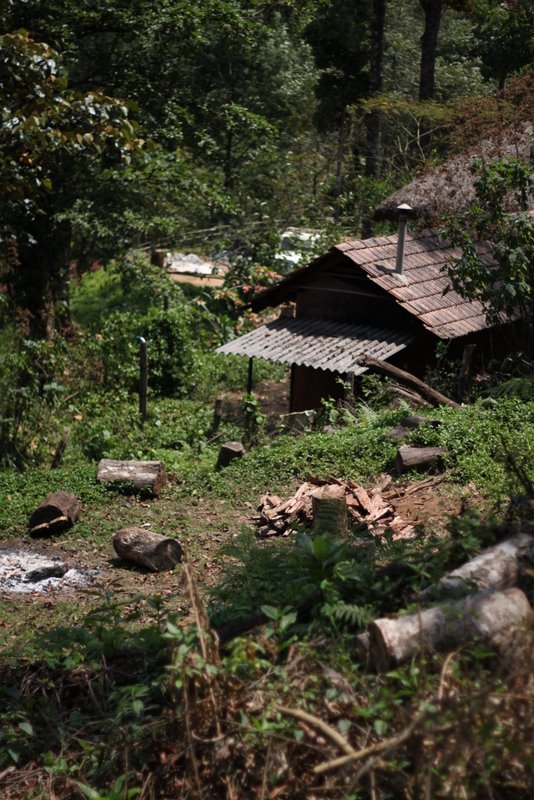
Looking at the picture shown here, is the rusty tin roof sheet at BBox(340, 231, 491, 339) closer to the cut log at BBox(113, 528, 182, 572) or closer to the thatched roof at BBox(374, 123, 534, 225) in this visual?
the thatched roof at BBox(374, 123, 534, 225)

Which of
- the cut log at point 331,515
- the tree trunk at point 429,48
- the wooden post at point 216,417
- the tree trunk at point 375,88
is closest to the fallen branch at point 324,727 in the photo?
the cut log at point 331,515

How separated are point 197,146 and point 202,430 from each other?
751 cm

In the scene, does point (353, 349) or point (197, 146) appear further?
point (197, 146)

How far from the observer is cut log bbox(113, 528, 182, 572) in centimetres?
945

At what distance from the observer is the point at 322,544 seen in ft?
16.6

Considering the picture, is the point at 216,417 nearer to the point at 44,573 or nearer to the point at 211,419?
the point at 211,419

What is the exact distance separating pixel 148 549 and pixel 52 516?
1.62m

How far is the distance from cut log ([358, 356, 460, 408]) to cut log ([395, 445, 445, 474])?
1.65 m

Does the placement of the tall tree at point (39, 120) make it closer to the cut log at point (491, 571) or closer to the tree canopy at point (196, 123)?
the tree canopy at point (196, 123)

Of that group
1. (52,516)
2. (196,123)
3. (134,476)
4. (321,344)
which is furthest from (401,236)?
(196,123)

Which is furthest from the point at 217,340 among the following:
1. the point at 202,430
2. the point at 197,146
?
the point at 202,430

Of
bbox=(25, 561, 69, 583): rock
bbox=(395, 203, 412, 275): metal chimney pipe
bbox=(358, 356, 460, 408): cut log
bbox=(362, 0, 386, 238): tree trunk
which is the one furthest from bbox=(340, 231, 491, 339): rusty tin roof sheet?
bbox=(362, 0, 386, 238): tree trunk

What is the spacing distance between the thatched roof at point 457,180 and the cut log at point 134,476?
6848mm

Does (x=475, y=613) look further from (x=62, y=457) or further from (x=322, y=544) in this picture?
(x=62, y=457)
